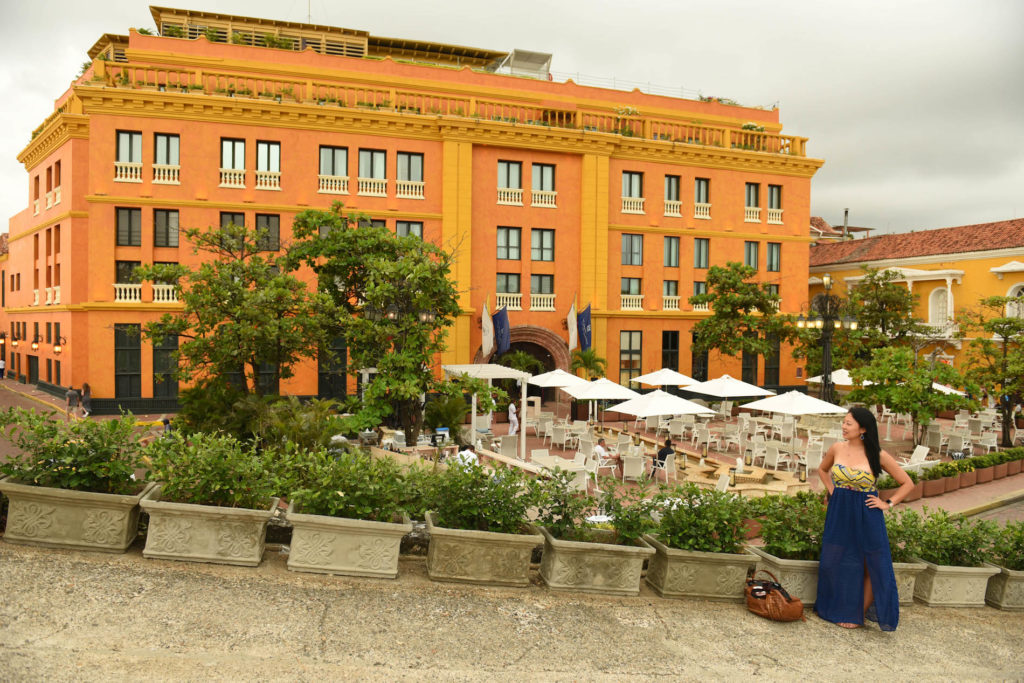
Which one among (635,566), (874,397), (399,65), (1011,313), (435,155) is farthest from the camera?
(1011,313)

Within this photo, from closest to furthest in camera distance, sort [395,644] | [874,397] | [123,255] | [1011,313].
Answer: [395,644] < [874,397] < [123,255] < [1011,313]

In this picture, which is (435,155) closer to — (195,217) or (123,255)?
(195,217)

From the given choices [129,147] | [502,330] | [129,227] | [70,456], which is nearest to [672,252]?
[502,330]

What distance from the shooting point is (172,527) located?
6.23m

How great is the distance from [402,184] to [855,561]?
2392 centimetres

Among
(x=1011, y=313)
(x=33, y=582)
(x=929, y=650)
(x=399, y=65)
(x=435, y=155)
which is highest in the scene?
(x=399, y=65)

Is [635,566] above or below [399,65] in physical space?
below

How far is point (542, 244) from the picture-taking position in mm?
29391

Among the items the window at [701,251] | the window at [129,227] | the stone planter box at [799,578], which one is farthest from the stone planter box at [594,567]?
the window at [701,251]

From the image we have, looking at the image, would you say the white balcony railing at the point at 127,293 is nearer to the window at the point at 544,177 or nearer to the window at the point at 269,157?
the window at the point at 269,157

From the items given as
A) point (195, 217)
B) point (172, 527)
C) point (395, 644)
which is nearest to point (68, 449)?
point (172, 527)

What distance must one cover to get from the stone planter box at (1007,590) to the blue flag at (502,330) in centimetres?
1948

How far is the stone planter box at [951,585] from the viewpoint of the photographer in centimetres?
741

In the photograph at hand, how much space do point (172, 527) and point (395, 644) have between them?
2.51m
